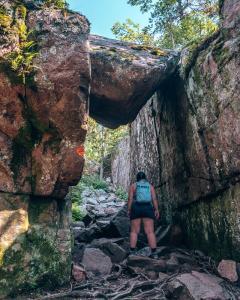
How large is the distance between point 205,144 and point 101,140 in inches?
755

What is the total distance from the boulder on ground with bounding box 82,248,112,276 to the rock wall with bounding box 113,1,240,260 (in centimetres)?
220

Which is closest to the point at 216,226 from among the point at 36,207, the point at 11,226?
the point at 36,207

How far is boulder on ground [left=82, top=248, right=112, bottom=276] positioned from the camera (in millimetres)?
6223

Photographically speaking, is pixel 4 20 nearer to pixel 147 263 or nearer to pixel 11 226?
pixel 11 226

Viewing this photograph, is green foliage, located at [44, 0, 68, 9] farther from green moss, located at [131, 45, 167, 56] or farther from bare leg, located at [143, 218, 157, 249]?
bare leg, located at [143, 218, 157, 249]

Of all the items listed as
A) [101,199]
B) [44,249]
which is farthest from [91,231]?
[101,199]

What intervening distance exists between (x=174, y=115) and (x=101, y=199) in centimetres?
843

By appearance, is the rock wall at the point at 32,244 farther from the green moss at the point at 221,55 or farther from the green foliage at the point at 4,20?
the green moss at the point at 221,55

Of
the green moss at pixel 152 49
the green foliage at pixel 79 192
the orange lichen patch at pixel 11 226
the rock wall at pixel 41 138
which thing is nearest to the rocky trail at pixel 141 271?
the rock wall at pixel 41 138

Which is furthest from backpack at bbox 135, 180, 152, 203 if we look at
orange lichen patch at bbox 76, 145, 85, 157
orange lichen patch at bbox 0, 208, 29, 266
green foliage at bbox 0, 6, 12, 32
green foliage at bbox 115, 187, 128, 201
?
green foliage at bbox 115, 187, 128, 201

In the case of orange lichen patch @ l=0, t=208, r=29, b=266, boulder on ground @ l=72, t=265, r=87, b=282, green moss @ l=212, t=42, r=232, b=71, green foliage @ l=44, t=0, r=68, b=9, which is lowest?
boulder on ground @ l=72, t=265, r=87, b=282

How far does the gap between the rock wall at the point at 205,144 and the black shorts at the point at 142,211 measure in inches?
39.1

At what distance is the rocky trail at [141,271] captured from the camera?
16.8 ft

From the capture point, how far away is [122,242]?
25.7 ft
